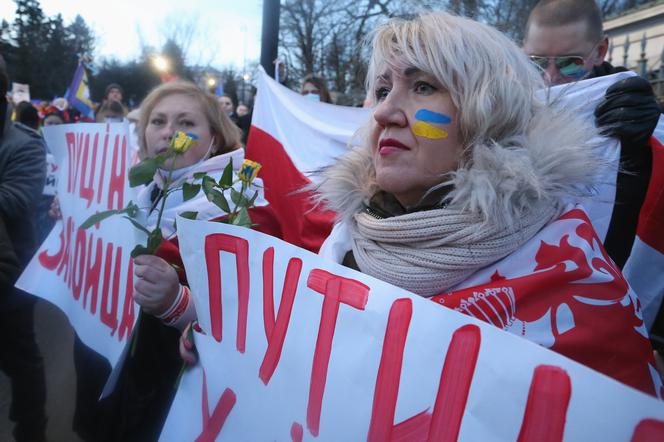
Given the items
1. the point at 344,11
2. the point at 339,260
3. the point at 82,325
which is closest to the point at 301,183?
the point at 82,325

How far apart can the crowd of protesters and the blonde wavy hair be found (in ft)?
0.49

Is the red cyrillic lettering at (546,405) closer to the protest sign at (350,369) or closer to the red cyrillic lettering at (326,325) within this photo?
the protest sign at (350,369)

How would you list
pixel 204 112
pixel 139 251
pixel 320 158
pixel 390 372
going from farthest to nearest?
pixel 320 158, pixel 204 112, pixel 139 251, pixel 390 372

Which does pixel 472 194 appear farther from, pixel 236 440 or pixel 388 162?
pixel 236 440

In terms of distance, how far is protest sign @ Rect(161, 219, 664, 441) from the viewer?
68 cm

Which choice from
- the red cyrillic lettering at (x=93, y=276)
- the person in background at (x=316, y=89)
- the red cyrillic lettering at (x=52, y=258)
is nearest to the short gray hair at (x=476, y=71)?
the red cyrillic lettering at (x=93, y=276)

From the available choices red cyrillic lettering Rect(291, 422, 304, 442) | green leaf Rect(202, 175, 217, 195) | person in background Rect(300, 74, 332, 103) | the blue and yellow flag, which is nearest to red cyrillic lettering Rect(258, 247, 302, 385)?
red cyrillic lettering Rect(291, 422, 304, 442)

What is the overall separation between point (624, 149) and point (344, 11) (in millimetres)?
17928

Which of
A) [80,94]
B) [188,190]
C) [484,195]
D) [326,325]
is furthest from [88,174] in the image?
[80,94]

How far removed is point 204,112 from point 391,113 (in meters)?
1.28

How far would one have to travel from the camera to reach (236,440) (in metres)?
1.10

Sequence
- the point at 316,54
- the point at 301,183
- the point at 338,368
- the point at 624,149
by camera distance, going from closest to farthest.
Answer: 1. the point at 338,368
2. the point at 624,149
3. the point at 301,183
4. the point at 316,54

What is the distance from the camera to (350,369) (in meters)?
0.90

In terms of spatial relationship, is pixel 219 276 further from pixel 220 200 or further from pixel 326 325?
pixel 326 325
